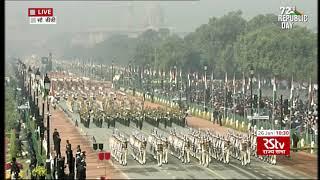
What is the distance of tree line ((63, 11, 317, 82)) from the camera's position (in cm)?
3912

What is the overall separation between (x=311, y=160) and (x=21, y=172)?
10805 millimetres

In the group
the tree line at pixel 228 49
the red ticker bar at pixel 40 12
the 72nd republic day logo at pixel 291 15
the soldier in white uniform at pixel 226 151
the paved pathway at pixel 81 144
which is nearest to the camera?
the paved pathway at pixel 81 144

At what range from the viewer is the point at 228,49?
69.6 m

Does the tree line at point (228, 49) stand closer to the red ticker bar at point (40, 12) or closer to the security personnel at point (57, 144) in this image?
the red ticker bar at point (40, 12)

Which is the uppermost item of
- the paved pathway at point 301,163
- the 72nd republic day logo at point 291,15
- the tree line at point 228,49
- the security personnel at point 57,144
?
the 72nd republic day logo at point 291,15

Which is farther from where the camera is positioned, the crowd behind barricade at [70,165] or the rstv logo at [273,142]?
the rstv logo at [273,142]

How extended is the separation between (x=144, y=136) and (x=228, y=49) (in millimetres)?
40030

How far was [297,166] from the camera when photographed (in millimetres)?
26797

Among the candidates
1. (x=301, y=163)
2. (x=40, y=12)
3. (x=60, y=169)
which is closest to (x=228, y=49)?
(x=301, y=163)

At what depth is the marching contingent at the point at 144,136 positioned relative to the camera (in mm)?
27547

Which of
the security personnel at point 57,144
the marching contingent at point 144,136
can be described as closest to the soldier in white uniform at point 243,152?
the marching contingent at point 144,136

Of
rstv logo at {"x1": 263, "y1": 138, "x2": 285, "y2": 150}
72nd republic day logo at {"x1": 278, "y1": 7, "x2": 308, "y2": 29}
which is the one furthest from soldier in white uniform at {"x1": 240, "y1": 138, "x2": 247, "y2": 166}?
72nd republic day logo at {"x1": 278, "y1": 7, "x2": 308, "y2": 29}

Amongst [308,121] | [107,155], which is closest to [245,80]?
[308,121]

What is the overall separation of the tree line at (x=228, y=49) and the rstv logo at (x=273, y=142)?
33.2ft
